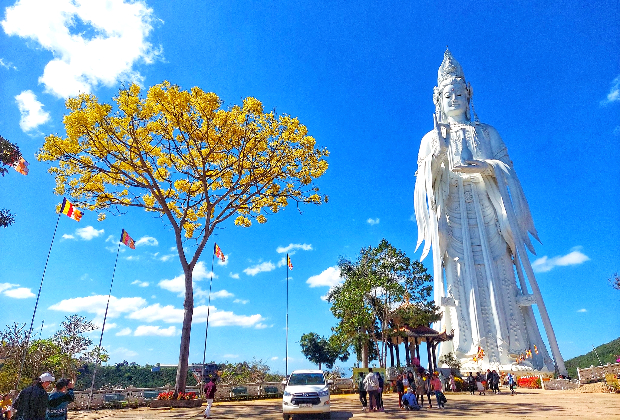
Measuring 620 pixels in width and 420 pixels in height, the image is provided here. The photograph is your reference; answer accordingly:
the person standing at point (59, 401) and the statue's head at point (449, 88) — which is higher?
the statue's head at point (449, 88)

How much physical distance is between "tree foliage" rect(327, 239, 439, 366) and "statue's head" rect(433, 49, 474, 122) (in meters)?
20.0

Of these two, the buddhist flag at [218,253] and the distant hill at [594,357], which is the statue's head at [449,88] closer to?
the buddhist flag at [218,253]

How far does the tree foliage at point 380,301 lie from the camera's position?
86.5 ft

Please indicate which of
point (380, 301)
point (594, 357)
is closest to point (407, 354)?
point (380, 301)

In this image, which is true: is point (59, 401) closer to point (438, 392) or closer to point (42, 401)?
point (42, 401)

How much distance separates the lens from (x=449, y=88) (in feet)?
137

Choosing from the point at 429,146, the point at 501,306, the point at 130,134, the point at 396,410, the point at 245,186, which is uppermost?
the point at 429,146

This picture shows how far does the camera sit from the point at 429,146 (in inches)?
1591

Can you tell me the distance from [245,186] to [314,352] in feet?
167

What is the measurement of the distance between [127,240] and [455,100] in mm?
33807

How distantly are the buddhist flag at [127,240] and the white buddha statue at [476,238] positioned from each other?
85.1 feet

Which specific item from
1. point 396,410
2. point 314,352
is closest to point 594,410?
point 396,410

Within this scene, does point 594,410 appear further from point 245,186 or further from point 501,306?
point 501,306

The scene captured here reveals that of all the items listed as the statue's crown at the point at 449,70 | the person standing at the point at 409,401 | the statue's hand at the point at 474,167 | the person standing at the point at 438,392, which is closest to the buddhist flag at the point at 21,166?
the person standing at the point at 409,401
